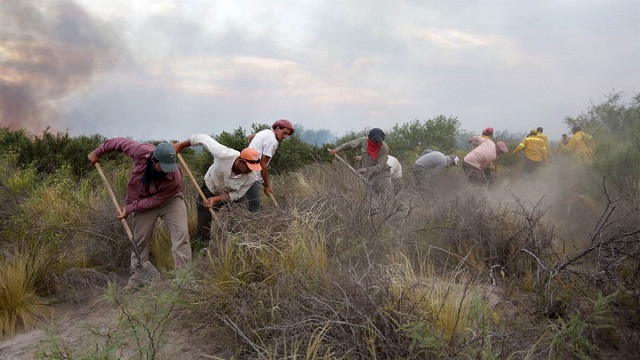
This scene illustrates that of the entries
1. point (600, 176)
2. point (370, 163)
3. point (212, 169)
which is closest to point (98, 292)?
point (212, 169)

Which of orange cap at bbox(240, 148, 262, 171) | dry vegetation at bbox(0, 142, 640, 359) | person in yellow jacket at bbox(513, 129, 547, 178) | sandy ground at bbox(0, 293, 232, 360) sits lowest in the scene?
sandy ground at bbox(0, 293, 232, 360)

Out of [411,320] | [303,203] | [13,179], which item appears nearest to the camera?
[411,320]

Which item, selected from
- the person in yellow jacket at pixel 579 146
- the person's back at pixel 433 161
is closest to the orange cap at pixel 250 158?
the person's back at pixel 433 161

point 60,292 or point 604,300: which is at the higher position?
point 604,300

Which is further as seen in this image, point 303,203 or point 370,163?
point 370,163

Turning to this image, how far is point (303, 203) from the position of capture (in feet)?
17.5

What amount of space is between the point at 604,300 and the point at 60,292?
4912 millimetres

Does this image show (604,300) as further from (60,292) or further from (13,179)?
(13,179)

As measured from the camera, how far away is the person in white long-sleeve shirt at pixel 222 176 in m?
5.22

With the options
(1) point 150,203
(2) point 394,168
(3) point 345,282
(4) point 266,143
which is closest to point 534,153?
(2) point 394,168

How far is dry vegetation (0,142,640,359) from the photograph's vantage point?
3.14m

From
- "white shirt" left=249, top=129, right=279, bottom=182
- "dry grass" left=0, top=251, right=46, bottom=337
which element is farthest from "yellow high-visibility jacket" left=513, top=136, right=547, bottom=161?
"dry grass" left=0, top=251, right=46, bottom=337

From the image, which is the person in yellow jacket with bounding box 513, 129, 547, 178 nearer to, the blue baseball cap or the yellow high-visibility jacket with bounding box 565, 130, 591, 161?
the yellow high-visibility jacket with bounding box 565, 130, 591, 161

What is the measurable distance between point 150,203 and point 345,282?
2.42 meters
